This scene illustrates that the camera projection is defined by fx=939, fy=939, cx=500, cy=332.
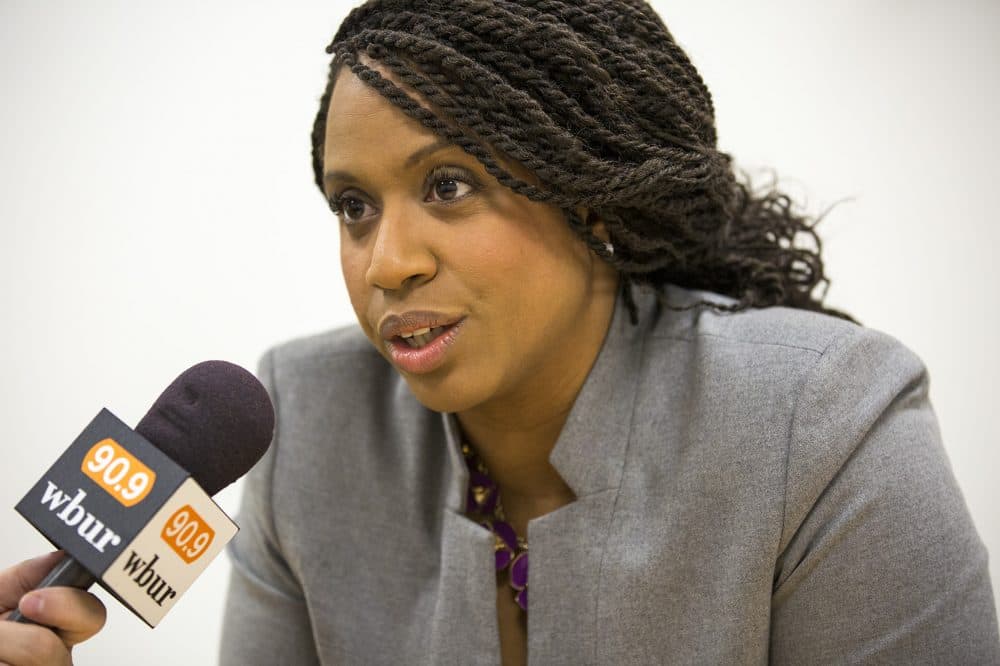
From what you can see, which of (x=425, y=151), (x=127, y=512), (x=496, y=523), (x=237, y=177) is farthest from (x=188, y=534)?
(x=237, y=177)

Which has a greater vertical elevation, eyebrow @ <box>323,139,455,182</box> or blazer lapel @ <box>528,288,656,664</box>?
eyebrow @ <box>323,139,455,182</box>

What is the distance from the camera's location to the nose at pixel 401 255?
1.21 meters

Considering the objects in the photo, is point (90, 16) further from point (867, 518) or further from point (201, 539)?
point (867, 518)

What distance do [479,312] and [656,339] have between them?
0.35 metres

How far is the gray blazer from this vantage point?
3.80 ft

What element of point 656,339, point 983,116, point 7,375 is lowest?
point 7,375

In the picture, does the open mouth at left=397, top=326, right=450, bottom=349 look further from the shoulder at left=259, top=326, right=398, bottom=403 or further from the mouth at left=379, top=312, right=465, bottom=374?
the shoulder at left=259, top=326, right=398, bottom=403

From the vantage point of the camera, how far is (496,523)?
1.48 meters

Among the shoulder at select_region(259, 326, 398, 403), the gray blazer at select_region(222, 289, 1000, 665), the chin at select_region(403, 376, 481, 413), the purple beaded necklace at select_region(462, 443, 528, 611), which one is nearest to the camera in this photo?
the gray blazer at select_region(222, 289, 1000, 665)

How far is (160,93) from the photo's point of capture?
2203mm

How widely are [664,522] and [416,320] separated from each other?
1.42ft

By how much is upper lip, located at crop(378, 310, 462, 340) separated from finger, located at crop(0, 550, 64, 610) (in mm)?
497

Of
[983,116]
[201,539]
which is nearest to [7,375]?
[201,539]

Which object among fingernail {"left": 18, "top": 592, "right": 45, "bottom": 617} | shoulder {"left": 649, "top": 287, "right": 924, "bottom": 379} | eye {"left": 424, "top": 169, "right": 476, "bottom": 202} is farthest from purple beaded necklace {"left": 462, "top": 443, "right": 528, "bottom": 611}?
fingernail {"left": 18, "top": 592, "right": 45, "bottom": 617}
